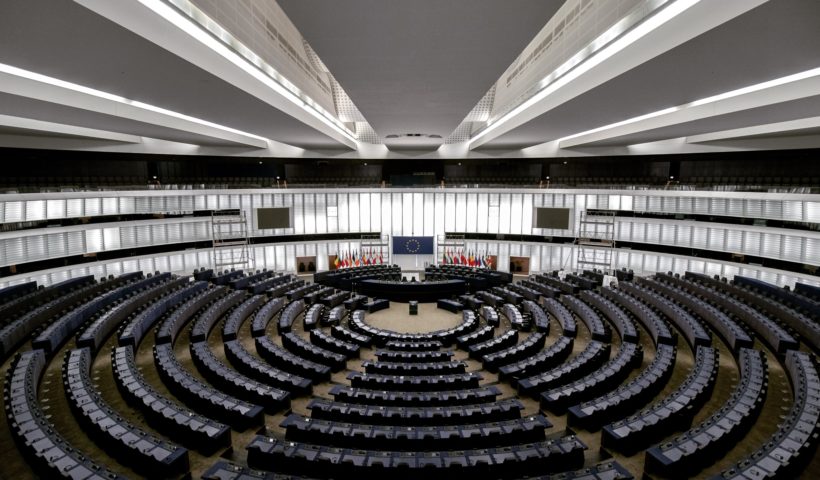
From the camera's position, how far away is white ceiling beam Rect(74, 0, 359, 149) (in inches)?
298

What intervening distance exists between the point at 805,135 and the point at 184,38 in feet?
98.4

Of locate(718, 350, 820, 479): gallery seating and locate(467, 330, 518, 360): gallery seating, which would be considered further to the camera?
locate(467, 330, 518, 360): gallery seating

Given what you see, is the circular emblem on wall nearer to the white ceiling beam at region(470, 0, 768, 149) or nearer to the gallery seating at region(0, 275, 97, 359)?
the white ceiling beam at region(470, 0, 768, 149)

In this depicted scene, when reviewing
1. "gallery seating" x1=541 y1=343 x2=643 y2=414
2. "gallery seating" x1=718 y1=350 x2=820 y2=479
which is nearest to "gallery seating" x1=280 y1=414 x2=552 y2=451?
"gallery seating" x1=541 y1=343 x2=643 y2=414

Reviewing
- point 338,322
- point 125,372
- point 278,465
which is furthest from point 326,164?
point 278,465

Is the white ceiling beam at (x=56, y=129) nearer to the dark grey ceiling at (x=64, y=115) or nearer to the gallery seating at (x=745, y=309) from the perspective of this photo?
the dark grey ceiling at (x=64, y=115)

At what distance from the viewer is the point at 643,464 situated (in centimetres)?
978

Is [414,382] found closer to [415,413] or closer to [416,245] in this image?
[415,413]

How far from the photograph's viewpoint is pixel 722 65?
33.0 ft

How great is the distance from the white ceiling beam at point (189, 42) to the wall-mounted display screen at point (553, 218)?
2256cm

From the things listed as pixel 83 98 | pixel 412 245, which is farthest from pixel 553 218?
pixel 83 98

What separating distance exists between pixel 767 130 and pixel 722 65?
556 inches

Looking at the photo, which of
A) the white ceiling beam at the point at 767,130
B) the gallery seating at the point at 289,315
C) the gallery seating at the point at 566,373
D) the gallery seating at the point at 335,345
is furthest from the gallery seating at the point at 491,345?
the white ceiling beam at the point at 767,130

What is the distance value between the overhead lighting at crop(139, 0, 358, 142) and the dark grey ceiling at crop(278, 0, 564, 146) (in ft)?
9.15
